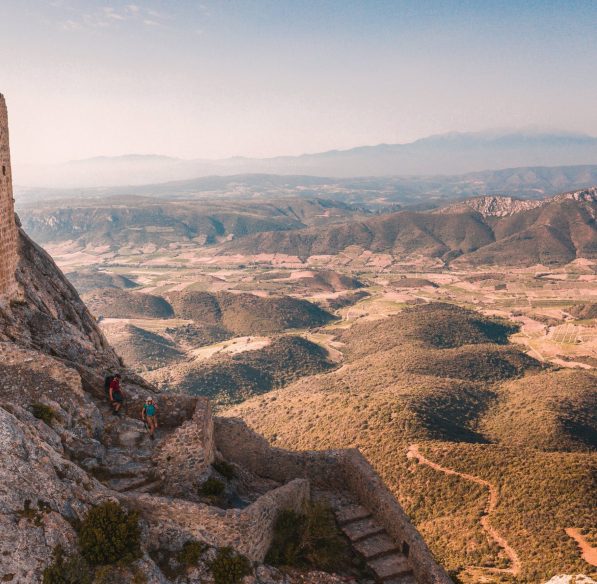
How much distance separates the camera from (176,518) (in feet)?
43.6

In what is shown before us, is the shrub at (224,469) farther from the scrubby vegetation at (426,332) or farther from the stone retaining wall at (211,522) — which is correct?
the scrubby vegetation at (426,332)

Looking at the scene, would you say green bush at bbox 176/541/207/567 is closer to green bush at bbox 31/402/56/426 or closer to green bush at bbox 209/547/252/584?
green bush at bbox 209/547/252/584

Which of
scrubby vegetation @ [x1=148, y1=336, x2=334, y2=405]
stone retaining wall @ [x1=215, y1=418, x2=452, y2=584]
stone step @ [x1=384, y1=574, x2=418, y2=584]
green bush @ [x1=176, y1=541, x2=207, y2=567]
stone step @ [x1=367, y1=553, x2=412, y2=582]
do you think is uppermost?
green bush @ [x1=176, y1=541, x2=207, y2=567]

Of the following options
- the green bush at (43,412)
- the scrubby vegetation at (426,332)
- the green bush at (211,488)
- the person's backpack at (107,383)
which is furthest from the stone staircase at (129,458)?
the scrubby vegetation at (426,332)

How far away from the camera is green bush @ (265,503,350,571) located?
15164mm

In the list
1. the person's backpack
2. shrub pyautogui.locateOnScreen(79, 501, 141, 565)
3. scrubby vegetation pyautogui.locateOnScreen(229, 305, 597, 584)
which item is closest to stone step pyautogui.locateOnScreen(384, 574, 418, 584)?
shrub pyautogui.locateOnScreen(79, 501, 141, 565)

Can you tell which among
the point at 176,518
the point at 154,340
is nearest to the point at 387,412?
the point at 176,518

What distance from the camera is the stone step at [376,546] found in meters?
17.9

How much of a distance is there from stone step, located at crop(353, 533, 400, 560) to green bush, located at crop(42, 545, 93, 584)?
10665 millimetres

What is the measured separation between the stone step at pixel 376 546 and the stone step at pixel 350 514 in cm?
111

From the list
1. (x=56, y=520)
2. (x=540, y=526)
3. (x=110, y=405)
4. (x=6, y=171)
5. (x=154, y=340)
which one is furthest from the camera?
(x=154, y=340)

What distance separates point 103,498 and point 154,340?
13930 cm

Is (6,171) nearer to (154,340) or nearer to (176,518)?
(176,518)

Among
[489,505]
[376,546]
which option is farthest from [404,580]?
[489,505]
